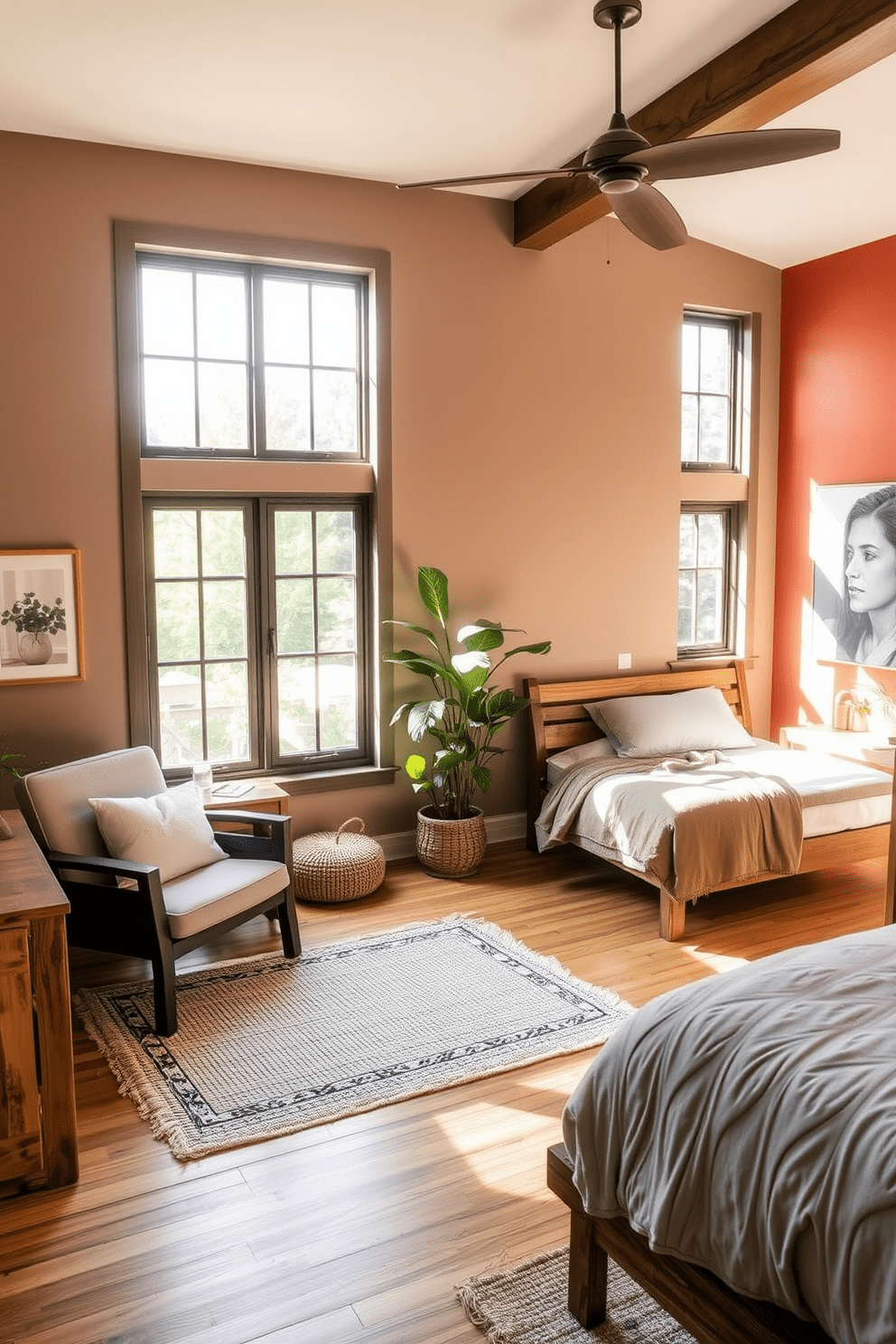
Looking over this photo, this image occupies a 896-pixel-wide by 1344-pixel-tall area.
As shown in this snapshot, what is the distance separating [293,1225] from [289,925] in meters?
1.56

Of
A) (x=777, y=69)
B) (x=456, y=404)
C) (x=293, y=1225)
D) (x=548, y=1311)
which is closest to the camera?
(x=548, y=1311)

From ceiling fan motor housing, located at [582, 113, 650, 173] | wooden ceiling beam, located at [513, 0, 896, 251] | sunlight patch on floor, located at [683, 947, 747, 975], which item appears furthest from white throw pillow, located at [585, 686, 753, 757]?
ceiling fan motor housing, located at [582, 113, 650, 173]

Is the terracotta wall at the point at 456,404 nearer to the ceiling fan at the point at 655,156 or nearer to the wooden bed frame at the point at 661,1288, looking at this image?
the ceiling fan at the point at 655,156

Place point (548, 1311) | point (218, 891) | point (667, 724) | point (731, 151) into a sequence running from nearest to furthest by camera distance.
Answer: point (548, 1311) → point (731, 151) → point (218, 891) → point (667, 724)

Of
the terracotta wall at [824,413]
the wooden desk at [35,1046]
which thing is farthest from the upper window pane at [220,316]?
the terracotta wall at [824,413]

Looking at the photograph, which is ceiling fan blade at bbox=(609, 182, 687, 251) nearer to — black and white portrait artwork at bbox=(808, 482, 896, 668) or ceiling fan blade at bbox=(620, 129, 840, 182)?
ceiling fan blade at bbox=(620, 129, 840, 182)

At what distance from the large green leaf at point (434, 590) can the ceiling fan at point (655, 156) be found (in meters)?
2.03

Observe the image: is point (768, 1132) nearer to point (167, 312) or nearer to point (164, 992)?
point (164, 992)

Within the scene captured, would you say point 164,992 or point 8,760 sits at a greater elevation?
point 8,760

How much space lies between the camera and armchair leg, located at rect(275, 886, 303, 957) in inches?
161

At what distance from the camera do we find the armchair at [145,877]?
3527mm

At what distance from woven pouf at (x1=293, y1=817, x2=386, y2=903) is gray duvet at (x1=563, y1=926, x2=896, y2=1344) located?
2.58m

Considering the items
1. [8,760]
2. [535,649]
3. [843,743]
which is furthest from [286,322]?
[843,743]

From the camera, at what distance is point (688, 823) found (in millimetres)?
4352
